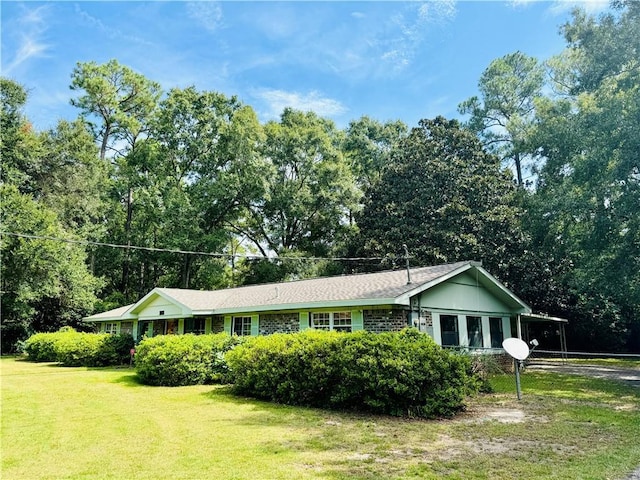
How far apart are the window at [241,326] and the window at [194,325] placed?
Result: 2.33m

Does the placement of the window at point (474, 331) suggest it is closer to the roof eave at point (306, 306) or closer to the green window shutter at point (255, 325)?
the roof eave at point (306, 306)

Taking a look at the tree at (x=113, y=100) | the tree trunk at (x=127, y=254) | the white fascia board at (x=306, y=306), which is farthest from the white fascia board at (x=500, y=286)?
the tree at (x=113, y=100)

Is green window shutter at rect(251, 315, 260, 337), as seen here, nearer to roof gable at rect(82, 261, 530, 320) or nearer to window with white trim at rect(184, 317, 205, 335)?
roof gable at rect(82, 261, 530, 320)

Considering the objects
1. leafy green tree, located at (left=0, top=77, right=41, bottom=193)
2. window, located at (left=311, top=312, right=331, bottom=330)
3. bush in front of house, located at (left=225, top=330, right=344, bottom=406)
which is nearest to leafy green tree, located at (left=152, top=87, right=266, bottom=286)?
leafy green tree, located at (left=0, top=77, right=41, bottom=193)

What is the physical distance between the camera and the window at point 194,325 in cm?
1936

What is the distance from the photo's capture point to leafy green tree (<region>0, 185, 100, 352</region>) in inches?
914

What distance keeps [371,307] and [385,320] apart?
1.87 feet

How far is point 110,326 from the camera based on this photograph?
985 inches

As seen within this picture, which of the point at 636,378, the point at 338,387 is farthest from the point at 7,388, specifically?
the point at 636,378

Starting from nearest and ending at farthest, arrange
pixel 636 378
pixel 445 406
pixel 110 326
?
pixel 445 406 < pixel 636 378 < pixel 110 326

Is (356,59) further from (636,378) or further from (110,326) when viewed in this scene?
(110,326)

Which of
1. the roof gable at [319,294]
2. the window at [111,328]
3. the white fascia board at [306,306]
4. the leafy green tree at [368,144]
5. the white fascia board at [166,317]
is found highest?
the leafy green tree at [368,144]

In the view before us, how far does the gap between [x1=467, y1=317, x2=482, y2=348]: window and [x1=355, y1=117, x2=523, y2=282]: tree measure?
9622 millimetres

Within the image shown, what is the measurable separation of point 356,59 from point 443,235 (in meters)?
13.8
